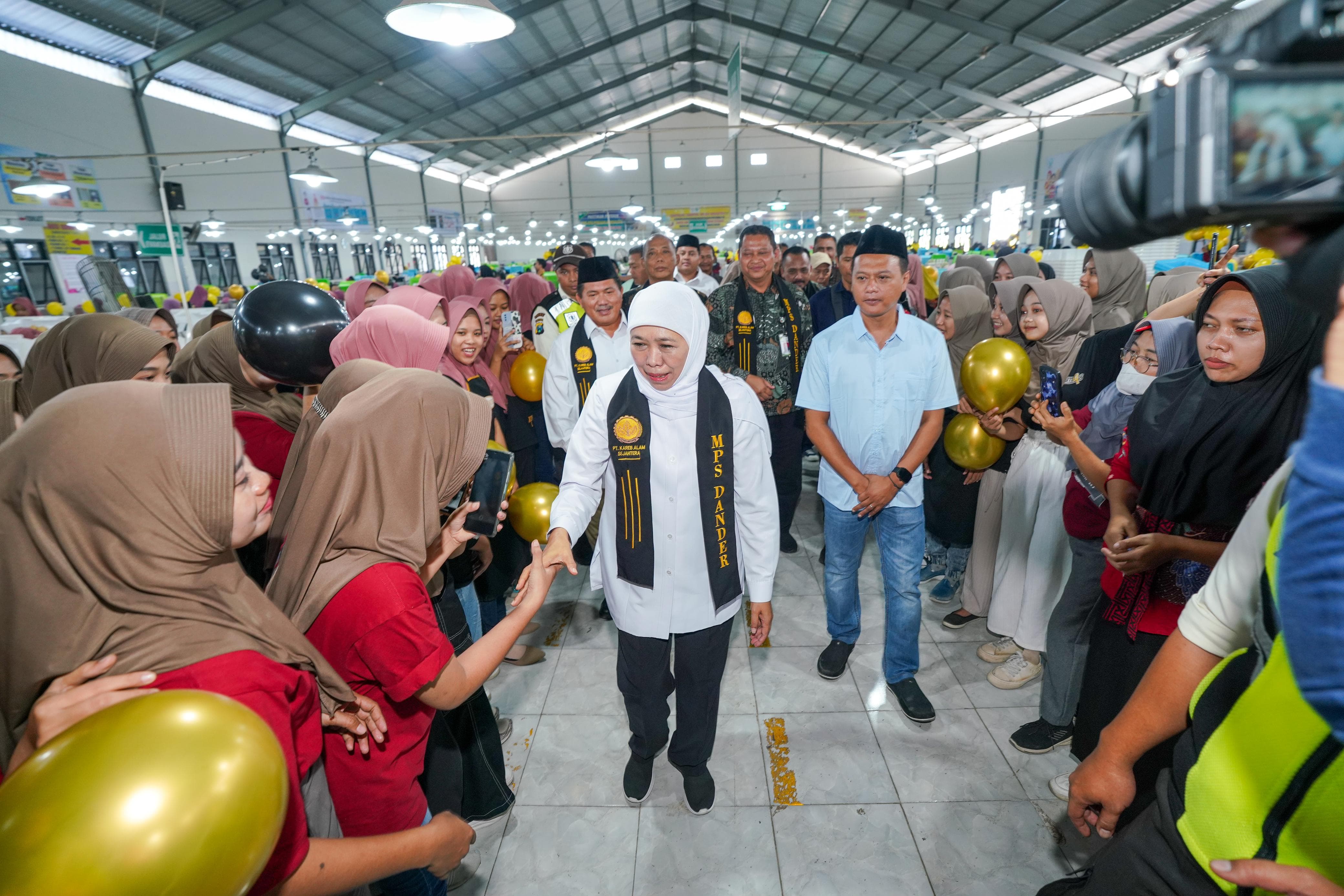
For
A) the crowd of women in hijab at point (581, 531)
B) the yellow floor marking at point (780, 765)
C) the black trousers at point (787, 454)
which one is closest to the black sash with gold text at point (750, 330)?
the crowd of women in hijab at point (581, 531)

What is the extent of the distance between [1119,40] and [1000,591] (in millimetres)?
13200

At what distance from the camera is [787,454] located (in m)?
3.44

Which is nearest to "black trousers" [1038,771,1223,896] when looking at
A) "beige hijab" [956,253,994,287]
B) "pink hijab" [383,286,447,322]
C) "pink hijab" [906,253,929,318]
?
"pink hijab" [383,286,447,322]

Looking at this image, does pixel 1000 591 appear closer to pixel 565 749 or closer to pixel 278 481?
pixel 565 749

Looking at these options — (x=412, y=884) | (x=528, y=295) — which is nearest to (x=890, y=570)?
(x=412, y=884)

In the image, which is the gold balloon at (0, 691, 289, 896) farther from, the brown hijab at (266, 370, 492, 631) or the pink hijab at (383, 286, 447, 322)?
the pink hijab at (383, 286, 447, 322)

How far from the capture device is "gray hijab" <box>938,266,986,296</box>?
405 cm

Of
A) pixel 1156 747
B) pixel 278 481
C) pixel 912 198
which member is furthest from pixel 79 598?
pixel 912 198

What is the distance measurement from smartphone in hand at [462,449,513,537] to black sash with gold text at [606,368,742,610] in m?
0.34

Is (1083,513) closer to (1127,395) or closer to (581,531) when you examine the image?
(1127,395)

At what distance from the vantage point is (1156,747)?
1425 millimetres

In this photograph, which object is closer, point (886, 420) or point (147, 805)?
point (147, 805)

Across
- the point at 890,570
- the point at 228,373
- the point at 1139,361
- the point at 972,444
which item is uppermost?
the point at 228,373

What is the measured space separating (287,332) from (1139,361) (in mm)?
2636
